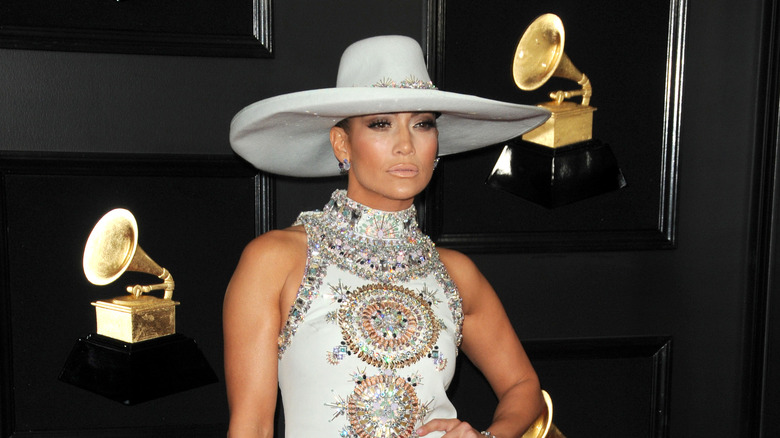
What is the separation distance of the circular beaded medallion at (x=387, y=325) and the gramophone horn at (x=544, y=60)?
0.83m

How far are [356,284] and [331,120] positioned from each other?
14.5 inches

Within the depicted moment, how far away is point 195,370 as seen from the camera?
2.11 metres

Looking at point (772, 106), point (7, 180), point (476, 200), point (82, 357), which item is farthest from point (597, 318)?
point (7, 180)

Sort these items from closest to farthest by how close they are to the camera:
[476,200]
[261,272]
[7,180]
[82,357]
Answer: [261,272] → [82,357] → [7,180] → [476,200]

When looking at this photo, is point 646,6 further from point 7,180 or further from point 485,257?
point 7,180

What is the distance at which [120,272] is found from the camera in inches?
79.8

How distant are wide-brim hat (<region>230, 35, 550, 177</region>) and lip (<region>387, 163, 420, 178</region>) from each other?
12cm

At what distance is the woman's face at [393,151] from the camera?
71.5 inches

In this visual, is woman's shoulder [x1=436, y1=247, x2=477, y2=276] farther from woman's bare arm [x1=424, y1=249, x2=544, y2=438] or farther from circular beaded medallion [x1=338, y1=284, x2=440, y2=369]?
circular beaded medallion [x1=338, y1=284, x2=440, y2=369]

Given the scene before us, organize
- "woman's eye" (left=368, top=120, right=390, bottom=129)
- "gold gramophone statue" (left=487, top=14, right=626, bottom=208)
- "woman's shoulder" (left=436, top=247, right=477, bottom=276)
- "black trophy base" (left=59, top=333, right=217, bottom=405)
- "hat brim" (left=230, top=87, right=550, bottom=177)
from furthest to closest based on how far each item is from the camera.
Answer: "gold gramophone statue" (left=487, top=14, right=626, bottom=208) → "woman's shoulder" (left=436, top=247, right=477, bottom=276) → "black trophy base" (left=59, top=333, right=217, bottom=405) → "woman's eye" (left=368, top=120, right=390, bottom=129) → "hat brim" (left=230, top=87, right=550, bottom=177)

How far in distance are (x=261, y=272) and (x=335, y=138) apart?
35 centimetres

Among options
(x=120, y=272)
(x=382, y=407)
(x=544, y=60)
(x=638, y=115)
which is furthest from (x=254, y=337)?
(x=638, y=115)

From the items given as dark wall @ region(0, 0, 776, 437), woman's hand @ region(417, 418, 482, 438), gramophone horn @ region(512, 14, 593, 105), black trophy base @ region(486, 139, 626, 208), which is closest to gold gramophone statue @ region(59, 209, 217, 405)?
dark wall @ region(0, 0, 776, 437)

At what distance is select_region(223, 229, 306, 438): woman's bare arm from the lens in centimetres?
176
